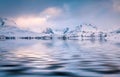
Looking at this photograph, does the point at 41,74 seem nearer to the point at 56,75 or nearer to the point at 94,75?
the point at 56,75

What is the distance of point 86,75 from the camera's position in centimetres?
1496

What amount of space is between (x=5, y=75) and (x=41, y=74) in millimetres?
2470

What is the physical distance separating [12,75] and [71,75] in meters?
4.07

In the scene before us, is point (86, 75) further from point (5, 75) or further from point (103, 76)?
point (5, 75)

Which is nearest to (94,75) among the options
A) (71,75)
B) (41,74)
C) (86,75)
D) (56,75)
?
(86,75)

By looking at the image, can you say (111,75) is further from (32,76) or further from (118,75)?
(32,76)

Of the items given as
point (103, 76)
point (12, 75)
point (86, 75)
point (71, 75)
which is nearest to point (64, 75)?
point (71, 75)

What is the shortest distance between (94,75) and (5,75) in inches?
240

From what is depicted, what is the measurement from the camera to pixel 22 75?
14.8 meters

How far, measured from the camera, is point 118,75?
48.1 feet

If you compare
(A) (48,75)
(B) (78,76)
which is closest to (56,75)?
(A) (48,75)

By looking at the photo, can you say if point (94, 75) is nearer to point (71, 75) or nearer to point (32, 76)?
point (71, 75)

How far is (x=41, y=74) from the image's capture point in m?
15.3

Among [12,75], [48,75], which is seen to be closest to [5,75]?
[12,75]
